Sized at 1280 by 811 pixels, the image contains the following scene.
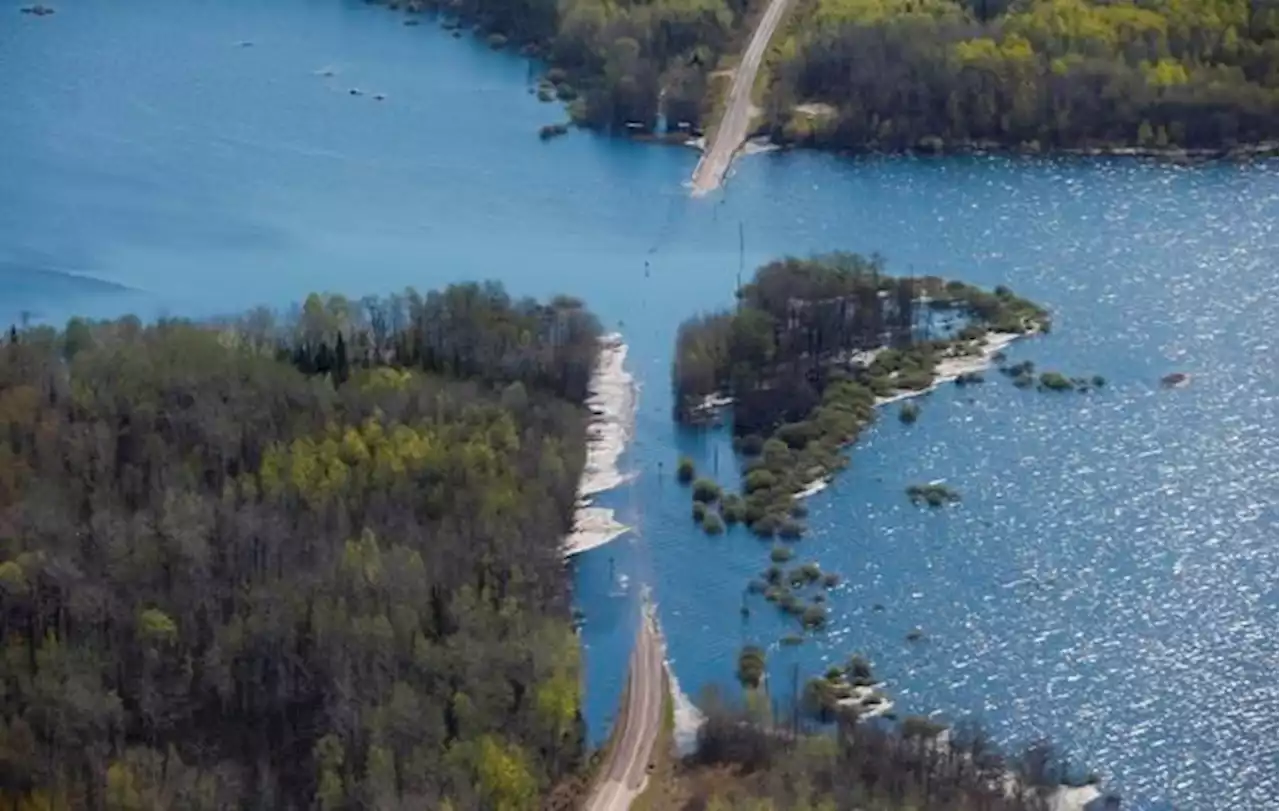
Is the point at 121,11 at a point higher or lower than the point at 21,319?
higher

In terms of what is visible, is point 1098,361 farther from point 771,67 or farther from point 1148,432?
point 771,67

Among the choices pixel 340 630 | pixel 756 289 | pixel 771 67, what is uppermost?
pixel 771 67


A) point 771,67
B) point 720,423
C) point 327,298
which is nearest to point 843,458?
point 720,423

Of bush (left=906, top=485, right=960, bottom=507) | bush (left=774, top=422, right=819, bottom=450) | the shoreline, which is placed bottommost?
bush (left=906, top=485, right=960, bottom=507)

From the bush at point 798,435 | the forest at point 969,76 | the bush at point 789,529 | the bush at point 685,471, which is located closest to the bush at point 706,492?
the bush at point 685,471

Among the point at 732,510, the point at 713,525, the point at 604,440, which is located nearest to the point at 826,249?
the point at 604,440

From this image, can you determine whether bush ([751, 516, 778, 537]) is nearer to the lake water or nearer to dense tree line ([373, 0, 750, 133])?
the lake water

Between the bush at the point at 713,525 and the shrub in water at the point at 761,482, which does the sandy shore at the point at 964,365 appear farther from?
the bush at the point at 713,525

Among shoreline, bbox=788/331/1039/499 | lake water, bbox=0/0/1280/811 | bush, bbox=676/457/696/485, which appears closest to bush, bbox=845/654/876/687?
lake water, bbox=0/0/1280/811
